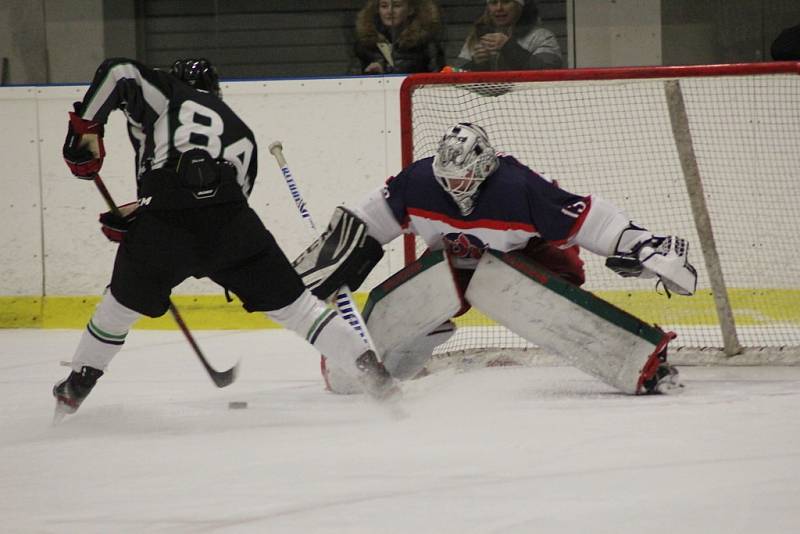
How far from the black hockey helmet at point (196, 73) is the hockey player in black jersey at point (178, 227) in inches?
4.0

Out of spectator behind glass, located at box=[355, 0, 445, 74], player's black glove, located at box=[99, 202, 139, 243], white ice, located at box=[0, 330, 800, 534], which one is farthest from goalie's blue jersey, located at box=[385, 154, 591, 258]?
spectator behind glass, located at box=[355, 0, 445, 74]

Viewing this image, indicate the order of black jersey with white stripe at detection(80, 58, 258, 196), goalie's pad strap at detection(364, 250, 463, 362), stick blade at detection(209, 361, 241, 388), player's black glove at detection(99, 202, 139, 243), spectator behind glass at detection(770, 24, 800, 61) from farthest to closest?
spectator behind glass at detection(770, 24, 800, 61), stick blade at detection(209, 361, 241, 388), goalie's pad strap at detection(364, 250, 463, 362), player's black glove at detection(99, 202, 139, 243), black jersey with white stripe at detection(80, 58, 258, 196)

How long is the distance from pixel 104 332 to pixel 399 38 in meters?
2.67

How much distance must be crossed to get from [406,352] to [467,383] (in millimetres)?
218

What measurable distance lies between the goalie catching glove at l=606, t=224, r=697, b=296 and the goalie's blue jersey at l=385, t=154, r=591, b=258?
0.15 metres

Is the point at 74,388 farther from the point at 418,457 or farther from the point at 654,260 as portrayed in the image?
the point at 654,260

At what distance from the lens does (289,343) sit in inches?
192

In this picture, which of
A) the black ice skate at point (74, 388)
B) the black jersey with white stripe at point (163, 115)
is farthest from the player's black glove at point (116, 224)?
the black ice skate at point (74, 388)

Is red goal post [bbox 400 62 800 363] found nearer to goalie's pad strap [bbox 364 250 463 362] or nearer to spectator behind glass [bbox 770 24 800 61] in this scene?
spectator behind glass [bbox 770 24 800 61]

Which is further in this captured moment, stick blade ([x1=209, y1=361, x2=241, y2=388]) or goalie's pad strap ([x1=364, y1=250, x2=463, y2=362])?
stick blade ([x1=209, y1=361, x2=241, y2=388])

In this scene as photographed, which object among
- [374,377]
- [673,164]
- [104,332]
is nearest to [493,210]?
[374,377]

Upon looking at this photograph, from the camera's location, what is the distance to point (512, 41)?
519 centimetres

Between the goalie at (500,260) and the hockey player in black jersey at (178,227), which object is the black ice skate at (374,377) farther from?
the goalie at (500,260)

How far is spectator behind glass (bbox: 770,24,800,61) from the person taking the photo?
4.82 meters
